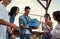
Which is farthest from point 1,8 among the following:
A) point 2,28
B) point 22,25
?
point 22,25

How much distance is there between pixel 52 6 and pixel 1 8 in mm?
4431

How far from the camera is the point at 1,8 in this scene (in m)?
1.65

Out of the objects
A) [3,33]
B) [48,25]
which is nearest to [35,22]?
[48,25]

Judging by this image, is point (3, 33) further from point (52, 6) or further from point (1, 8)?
point (52, 6)

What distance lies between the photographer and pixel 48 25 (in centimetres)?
328

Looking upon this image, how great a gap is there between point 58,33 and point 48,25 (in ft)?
3.33

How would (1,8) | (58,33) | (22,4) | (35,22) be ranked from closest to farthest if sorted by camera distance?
(1,8) < (58,33) < (35,22) < (22,4)

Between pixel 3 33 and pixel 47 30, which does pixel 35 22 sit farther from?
pixel 3 33

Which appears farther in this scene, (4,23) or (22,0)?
(22,0)

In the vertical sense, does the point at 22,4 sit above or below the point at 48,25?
above

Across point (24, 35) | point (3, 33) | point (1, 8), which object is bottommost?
point (24, 35)

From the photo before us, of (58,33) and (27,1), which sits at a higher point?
(27,1)

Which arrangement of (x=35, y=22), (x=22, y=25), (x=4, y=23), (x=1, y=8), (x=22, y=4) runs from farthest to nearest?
(x=22, y=4)
(x=35, y=22)
(x=22, y=25)
(x=1, y=8)
(x=4, y=23)

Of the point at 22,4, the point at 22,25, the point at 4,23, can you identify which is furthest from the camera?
the point at 22,4
